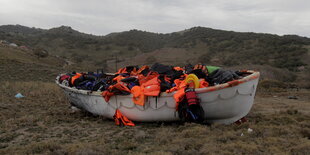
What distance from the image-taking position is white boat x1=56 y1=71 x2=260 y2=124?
460 centimetres

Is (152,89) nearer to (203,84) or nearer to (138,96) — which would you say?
(138,96)

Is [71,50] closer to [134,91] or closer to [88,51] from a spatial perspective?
[88,51]

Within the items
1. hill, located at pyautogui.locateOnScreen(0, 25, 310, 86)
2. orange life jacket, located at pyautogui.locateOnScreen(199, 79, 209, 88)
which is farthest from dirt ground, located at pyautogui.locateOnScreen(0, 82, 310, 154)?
hill, located at pyautogui.locateOnScreen(0, 25, 310, 86)

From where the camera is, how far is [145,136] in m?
4.29

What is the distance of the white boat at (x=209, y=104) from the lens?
460 centimetres

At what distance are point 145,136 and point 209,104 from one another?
51.8 inches

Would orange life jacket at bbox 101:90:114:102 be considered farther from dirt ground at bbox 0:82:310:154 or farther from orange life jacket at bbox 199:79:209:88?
orange life jacket at bbox 199:79:209:88

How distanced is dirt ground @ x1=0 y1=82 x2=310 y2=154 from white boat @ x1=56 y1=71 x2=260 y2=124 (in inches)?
8.3

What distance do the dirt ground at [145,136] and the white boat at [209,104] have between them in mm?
212

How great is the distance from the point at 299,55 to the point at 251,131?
2642cm

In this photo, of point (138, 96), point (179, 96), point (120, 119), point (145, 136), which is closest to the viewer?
point (145, 136)

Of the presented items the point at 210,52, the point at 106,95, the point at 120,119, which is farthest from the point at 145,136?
the point at 210,52

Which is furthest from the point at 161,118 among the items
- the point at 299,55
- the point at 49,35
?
the point at 49,35

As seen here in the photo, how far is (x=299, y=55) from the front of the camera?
87.6 feet
